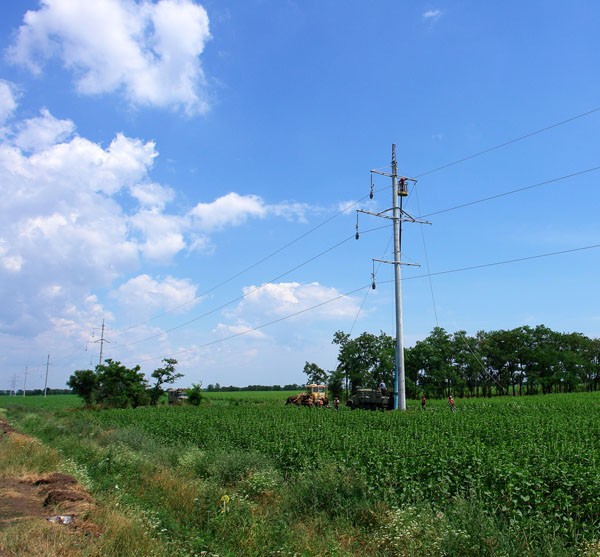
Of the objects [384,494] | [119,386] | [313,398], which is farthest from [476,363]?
[384,494]

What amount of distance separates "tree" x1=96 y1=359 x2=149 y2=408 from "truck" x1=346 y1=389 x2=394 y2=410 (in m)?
34.2

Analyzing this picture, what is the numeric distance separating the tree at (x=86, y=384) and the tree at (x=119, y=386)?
3749 mm

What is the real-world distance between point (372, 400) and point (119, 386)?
39.1 metres

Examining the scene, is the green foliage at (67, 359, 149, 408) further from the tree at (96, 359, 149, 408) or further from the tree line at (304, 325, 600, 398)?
the tree line at (304, 325, 600, 398)

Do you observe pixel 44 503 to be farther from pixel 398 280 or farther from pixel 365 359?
pixel 365 359

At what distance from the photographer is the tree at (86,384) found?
69.0 m

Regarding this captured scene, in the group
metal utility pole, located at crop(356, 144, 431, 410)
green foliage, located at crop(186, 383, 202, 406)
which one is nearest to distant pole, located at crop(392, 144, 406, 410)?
metal utility pole, located at crop(356, 144, 431, 410)

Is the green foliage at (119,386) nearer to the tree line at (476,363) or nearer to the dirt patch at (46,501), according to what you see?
the tree line at (476,363)

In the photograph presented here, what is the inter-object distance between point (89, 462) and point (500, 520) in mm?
15015

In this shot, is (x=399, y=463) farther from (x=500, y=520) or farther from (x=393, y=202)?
(x=393, y=202)

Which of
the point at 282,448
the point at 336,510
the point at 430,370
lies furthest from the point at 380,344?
the point at 336,510

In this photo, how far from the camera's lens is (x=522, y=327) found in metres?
94.7

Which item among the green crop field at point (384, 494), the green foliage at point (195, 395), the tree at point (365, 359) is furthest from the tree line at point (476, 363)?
the green crop field at point (384, 494)

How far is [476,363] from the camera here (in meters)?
92.2
